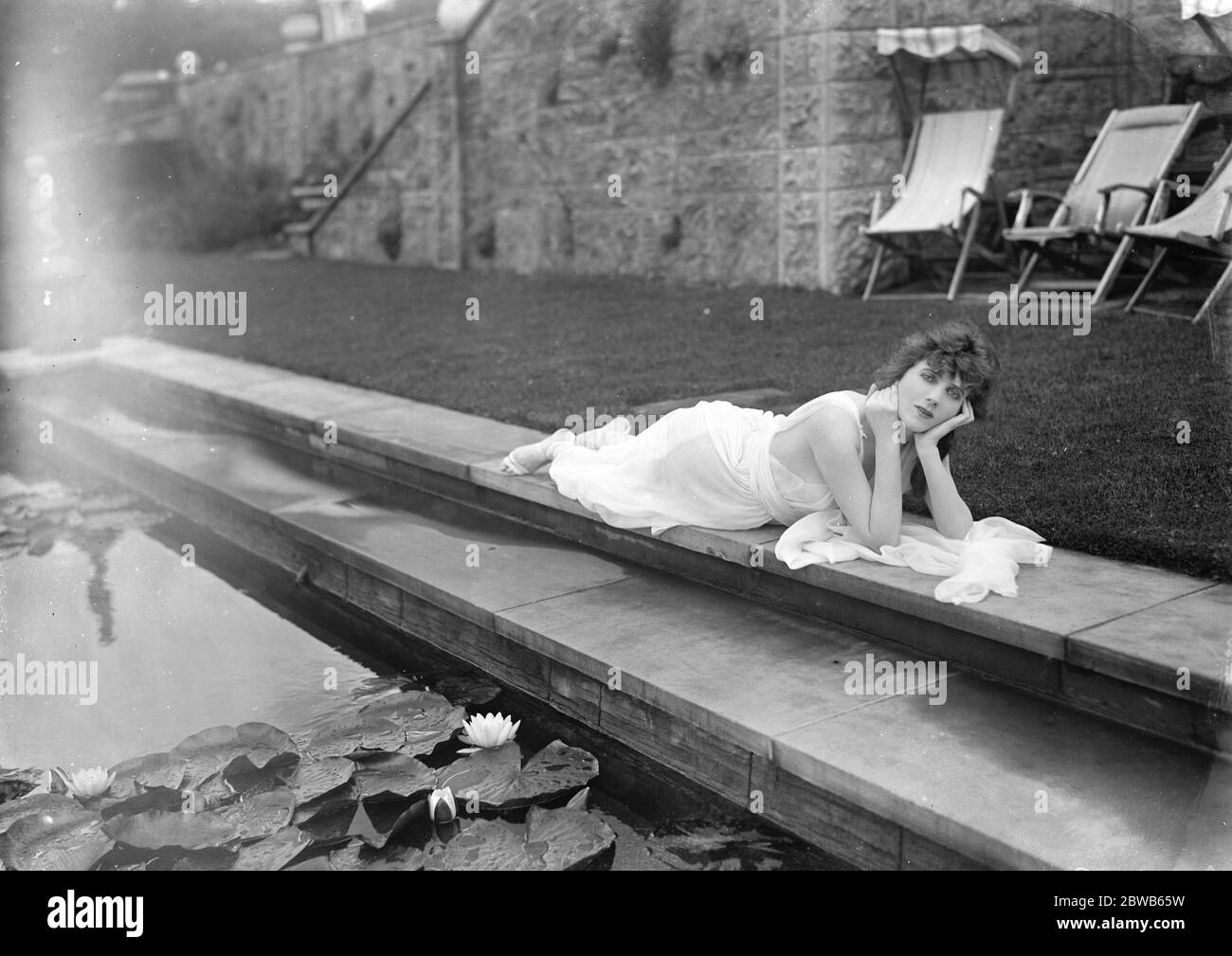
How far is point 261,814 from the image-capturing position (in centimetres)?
318

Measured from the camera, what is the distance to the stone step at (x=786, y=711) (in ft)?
8.53

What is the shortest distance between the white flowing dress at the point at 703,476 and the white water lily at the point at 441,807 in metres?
1.38

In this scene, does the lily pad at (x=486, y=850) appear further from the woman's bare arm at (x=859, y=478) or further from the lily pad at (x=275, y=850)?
the woman's bare arm at (x=859, y=478)

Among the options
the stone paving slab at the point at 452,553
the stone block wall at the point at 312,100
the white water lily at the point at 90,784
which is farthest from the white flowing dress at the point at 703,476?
the stone block wall at the point at 312,100

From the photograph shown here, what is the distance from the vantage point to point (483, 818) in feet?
10.6

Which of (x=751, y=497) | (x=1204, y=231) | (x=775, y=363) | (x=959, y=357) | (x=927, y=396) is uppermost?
(x=1204, y=231)

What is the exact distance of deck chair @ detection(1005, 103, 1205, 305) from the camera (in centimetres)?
718

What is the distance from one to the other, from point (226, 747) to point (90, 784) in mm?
385

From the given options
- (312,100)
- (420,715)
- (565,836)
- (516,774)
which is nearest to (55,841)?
(420,715)

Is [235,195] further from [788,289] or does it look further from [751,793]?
[751,793]

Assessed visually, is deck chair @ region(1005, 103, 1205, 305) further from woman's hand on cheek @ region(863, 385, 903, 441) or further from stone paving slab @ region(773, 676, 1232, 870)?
stone paving slab @ region(773, 676, 1232, 870)

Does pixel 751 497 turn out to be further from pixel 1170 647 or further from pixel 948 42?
pixel 948 42
